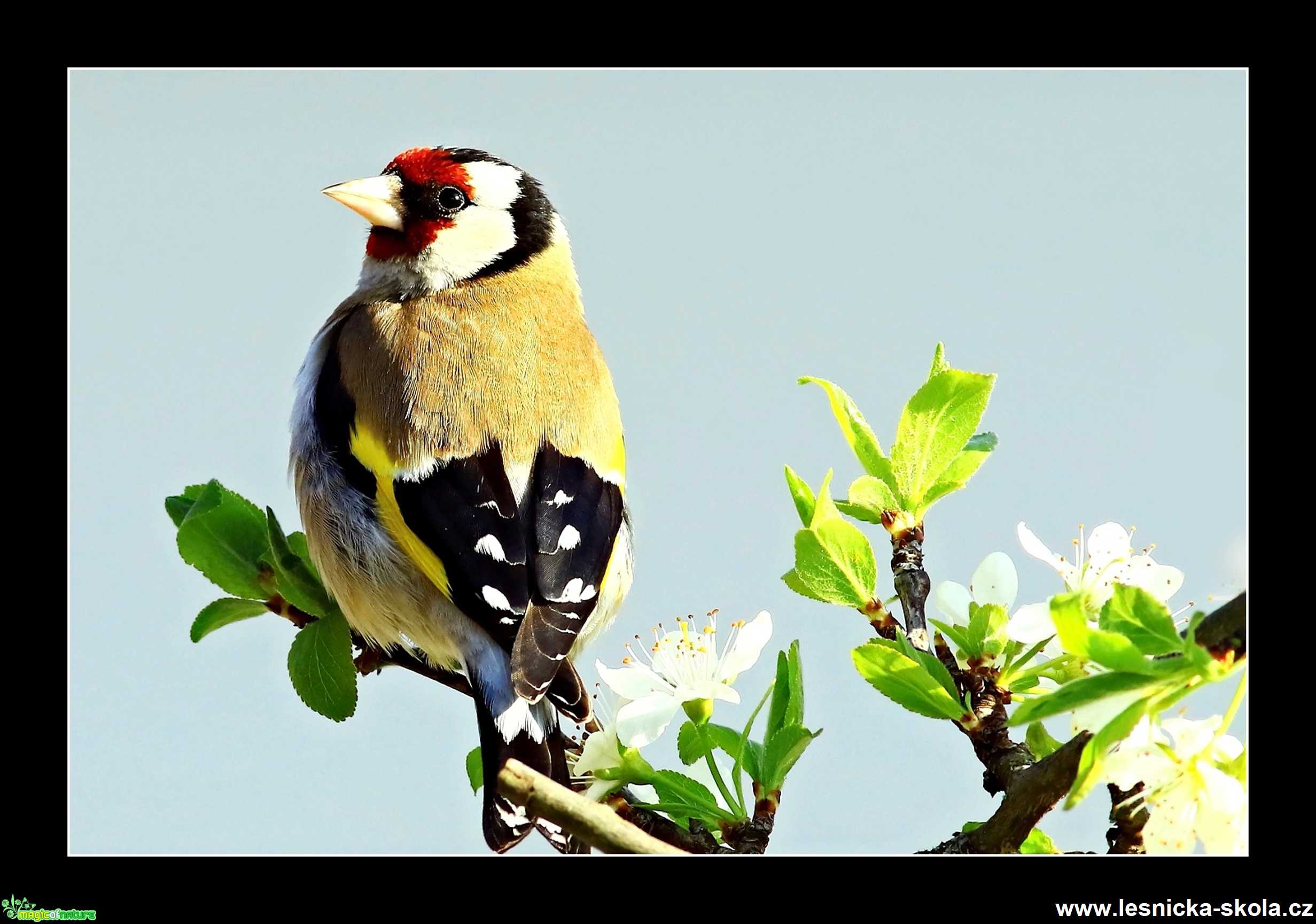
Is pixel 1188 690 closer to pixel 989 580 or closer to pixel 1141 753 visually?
pixel 1141 753

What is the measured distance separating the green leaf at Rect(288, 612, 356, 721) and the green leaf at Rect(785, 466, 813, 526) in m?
0.95

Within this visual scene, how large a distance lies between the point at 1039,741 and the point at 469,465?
1477mm

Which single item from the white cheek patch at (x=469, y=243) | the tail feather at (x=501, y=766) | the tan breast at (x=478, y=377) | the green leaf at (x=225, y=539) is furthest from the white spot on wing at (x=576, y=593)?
the white cheek patch at (x=469, y=243)

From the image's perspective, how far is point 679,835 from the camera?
2115mm

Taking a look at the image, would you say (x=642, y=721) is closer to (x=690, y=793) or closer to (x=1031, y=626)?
(x=690, y=793)

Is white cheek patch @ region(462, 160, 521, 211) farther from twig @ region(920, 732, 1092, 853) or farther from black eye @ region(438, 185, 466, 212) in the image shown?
twig @ region(920, 732, 1092, 853)

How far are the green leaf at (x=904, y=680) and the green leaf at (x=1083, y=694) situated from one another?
1.35 ft

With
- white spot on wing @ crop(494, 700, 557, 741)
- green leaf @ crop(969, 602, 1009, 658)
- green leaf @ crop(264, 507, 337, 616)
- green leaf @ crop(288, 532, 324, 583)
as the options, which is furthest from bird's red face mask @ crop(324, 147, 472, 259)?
green leaf @ crop(969, 602, 1009, 658)

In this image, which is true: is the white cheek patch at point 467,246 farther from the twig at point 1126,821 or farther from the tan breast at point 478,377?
the twig at point 1126,821

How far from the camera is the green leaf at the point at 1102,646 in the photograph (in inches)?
54.9

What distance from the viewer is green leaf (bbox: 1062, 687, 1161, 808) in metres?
1.35

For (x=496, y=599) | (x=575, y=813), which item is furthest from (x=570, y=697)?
(x=575, y=813)

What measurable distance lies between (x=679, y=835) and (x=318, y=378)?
73.3 inches

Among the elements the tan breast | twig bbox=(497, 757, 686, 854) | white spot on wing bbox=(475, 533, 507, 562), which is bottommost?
twig bbox=(497, 757, 686, 854)
